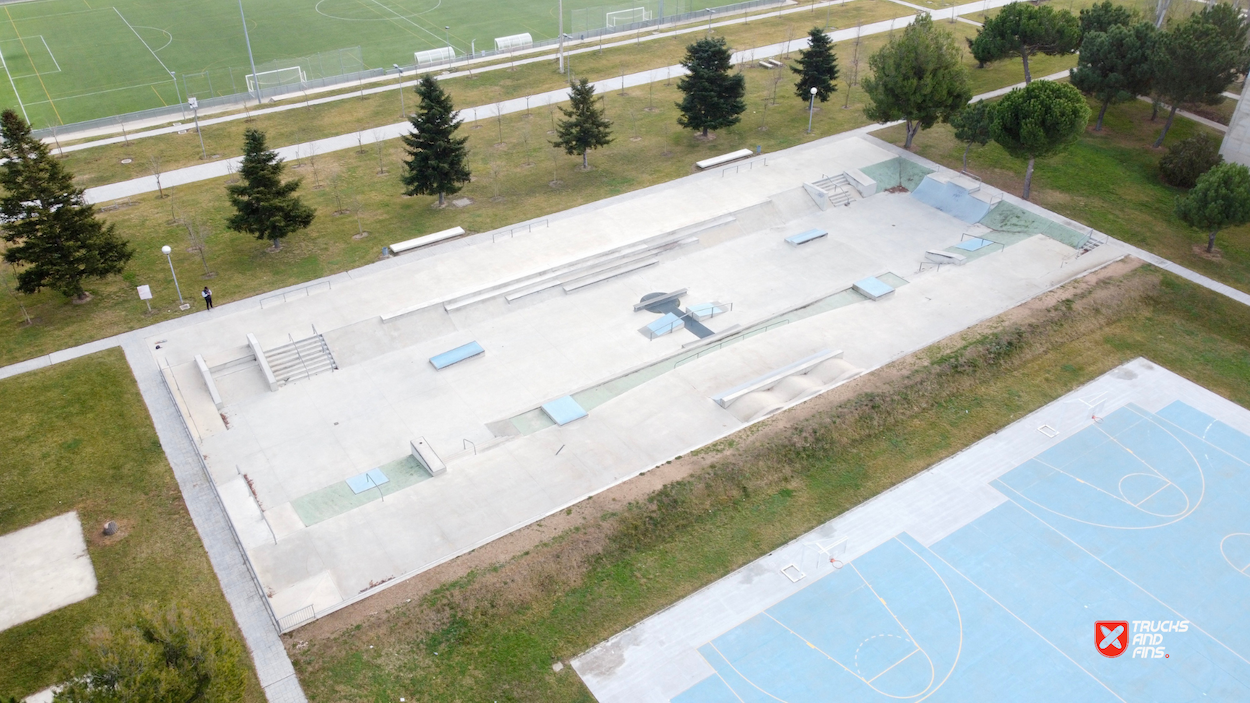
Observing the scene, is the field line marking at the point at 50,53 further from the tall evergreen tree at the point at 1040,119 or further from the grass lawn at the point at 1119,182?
the tall evergreen tree at the point at 1040,119

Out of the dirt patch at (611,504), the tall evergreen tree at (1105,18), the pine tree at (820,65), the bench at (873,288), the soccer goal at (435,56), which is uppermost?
the tall evergreen tree at (1105,18)

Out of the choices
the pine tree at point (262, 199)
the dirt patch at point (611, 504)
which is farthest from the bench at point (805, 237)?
the pine tree at point (262, 199)

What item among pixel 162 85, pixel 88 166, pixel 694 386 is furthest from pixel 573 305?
pixel 162 85

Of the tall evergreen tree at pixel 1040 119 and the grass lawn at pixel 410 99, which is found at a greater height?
the tall evergreen tree at pixel 1040 119

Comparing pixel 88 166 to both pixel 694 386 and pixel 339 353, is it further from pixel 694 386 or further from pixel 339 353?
pixel 694 386

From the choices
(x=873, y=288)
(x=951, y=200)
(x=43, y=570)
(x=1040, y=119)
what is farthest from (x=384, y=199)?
(x=1040, y=119)

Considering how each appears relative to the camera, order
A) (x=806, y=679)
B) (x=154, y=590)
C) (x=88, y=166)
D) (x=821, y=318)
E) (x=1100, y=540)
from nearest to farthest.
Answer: (x=806, y=679) → (x=154, y=590) → (x=1100, y=540) → (x=821, y=318) → (x=88, y=166)
